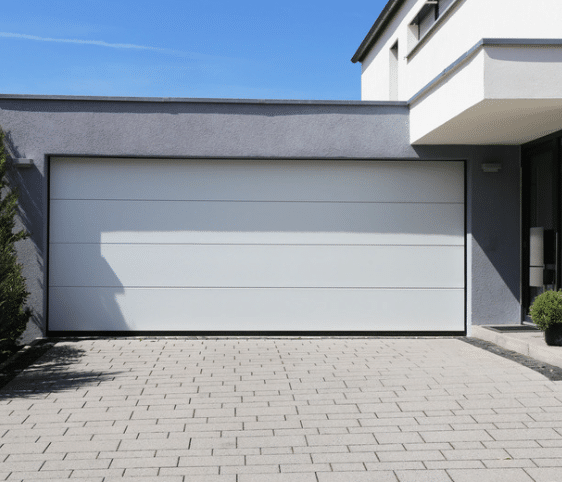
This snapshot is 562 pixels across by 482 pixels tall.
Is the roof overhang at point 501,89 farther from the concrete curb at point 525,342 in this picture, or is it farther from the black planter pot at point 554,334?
the concrete curb at point 525,342

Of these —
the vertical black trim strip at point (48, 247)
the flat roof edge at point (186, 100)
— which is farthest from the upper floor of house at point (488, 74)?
the vertical black trim strip at point (48, 247)

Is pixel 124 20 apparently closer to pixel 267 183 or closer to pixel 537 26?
pixel 267 183

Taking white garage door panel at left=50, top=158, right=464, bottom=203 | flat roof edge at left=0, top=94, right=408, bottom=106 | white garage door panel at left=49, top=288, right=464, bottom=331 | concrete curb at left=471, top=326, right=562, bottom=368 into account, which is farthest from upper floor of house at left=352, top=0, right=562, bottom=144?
concrete curb at left=471, top=326, right=562, bottom=368

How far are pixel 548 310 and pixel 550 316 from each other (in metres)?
0.06

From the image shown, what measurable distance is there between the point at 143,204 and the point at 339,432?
4.65 m

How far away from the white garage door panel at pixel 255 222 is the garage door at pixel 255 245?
0.5 inches

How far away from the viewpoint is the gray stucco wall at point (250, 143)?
7.72 meters

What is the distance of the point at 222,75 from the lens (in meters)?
10.0

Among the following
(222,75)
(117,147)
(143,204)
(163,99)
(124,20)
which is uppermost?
(124,20)

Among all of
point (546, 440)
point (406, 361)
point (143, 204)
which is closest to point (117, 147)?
point (143, 204)

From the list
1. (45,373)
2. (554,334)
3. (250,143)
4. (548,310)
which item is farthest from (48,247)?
(554,334)

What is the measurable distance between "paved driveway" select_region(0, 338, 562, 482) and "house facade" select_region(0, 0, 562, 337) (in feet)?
3.73

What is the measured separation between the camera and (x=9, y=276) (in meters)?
6.45

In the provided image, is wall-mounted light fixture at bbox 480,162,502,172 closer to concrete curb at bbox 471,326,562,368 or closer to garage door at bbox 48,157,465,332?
garage door at bbox 48,157,465,332
